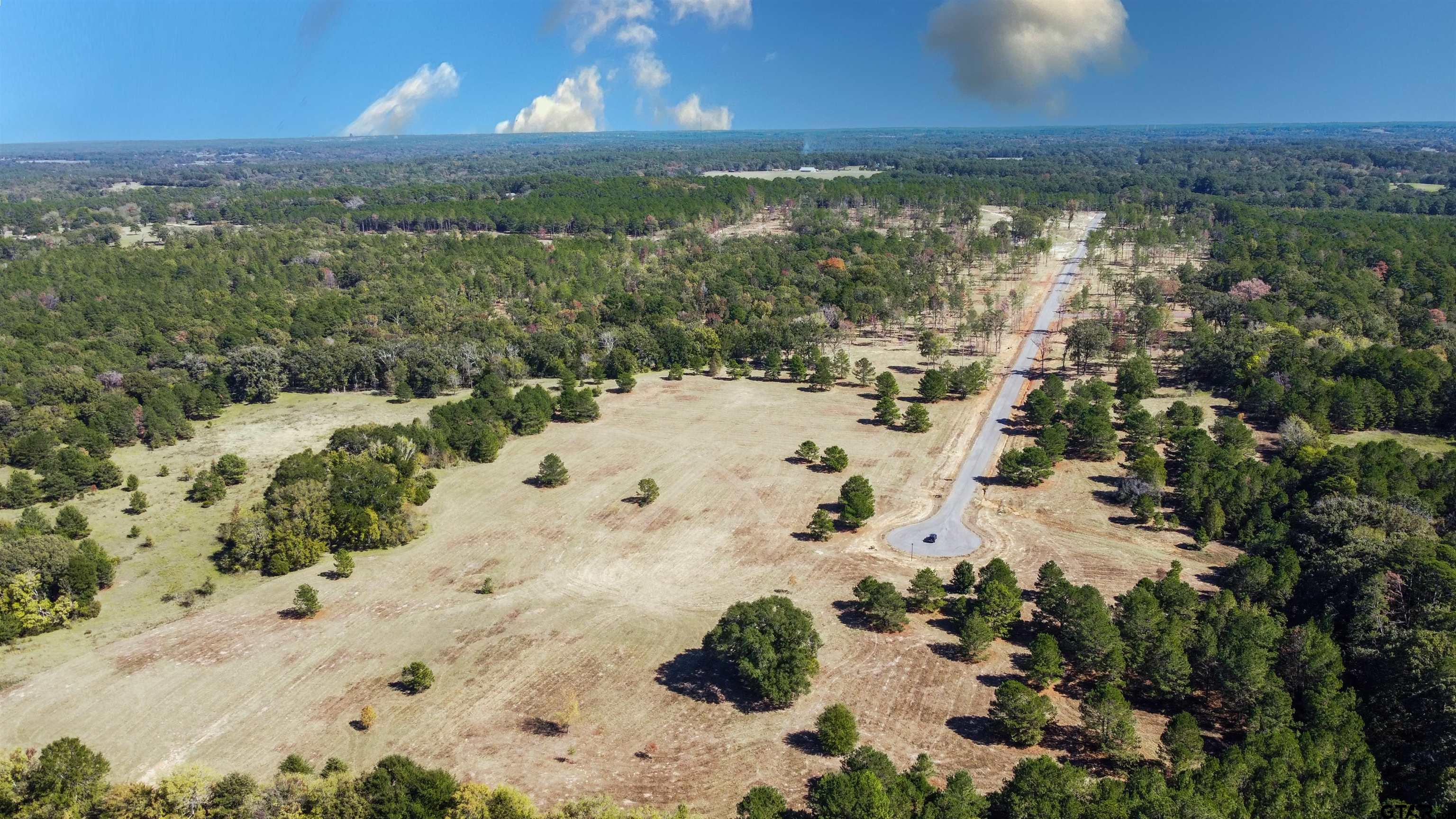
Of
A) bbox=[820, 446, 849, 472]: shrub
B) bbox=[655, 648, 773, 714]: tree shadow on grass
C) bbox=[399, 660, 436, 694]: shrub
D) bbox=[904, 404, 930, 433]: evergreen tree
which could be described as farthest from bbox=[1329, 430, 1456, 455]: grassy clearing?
bbox=[399, 660, 436, 694]: shrub

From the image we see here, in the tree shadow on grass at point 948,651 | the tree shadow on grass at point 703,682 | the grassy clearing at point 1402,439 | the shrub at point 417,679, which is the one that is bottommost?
the tree shadow on grass at point 703,682

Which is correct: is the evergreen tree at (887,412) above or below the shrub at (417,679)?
above

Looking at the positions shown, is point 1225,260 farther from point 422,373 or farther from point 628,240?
point 422,373

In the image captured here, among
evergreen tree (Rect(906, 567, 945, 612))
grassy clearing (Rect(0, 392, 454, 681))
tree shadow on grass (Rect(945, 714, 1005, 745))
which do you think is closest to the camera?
tree shadow on grass (Rect(945, 714, 1005, 745))

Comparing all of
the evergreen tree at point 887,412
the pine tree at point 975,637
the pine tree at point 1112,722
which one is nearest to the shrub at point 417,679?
the pine tree at point 975,637

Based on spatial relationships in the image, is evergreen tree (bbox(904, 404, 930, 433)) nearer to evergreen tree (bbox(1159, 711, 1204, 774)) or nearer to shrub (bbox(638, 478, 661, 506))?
shrub (bbox(638, 478, 661, 506))

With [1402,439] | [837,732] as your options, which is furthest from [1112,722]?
[1402,439]

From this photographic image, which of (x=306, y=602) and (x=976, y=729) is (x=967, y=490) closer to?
(x=976, y=729)

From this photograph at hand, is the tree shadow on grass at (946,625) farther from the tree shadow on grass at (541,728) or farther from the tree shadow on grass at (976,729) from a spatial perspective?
the tree shadow on grass at (541,728)

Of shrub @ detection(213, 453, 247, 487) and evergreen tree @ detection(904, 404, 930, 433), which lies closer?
shrub @ detection(213, 453, 247, 487)
